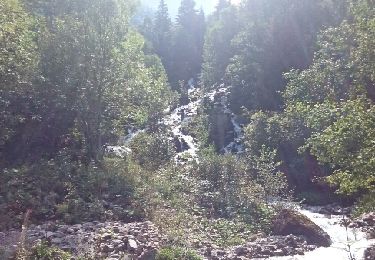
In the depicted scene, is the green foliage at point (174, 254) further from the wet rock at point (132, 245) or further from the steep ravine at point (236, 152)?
the steep ravine at point (236, 152)

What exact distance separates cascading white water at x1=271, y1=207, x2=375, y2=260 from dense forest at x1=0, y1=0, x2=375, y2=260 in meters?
0.25

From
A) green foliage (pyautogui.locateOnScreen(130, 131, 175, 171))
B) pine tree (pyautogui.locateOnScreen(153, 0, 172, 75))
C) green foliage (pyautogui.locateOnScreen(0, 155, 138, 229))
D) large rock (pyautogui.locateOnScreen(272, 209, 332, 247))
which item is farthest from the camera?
pine tree (pyautogui.locateOnScreen(153, 0, 172, 75))

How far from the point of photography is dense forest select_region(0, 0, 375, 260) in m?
12.9

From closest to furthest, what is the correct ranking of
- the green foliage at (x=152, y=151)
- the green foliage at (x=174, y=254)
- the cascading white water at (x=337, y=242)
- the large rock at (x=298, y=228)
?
the green foliage at (x=174, y=254), the cascading white water at (x=337, y=242), the large rock at (x=298, y=228), the green foliage at (x=152, y=151)

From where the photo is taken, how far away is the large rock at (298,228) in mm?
16422

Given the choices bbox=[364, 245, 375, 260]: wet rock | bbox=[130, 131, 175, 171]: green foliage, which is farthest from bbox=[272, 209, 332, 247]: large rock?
bbox=[130, 131, 175, 171]: green foliage

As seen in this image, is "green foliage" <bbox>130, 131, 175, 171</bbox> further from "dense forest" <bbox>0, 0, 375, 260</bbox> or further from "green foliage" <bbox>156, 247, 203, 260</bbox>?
"green foliage" <bbox>156, 247, 203, 260</bbox>

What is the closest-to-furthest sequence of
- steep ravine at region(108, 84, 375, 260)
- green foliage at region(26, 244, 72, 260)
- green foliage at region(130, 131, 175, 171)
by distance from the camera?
green foliage at region(26, 244, 72, 260) → steep ravine at region(108, 84, 375, 260) → green foliage at region(130, 131, 175, 171)

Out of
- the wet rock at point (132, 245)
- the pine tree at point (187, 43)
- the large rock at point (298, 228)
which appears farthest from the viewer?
the pine tree at point (187, 43)

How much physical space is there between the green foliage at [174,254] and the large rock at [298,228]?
19.2ft

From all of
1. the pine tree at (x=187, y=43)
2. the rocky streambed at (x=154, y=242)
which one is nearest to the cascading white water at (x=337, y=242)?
the rocky streambed at (x=154, y=242)

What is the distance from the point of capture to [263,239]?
53.7ft

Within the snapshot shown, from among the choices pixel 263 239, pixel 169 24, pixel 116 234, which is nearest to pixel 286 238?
pixel 263 239

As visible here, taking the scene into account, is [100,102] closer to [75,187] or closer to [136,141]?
[75,187]
